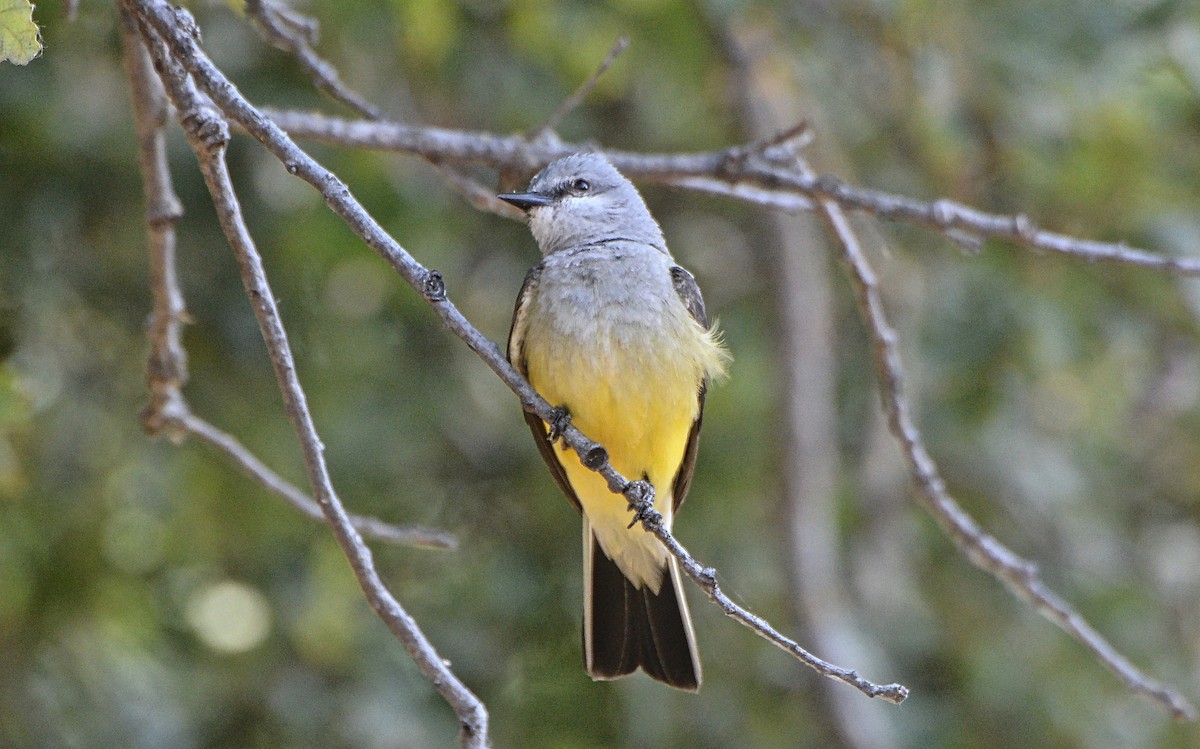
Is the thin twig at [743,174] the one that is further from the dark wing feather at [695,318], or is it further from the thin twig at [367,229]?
the thin twig at [367,229]

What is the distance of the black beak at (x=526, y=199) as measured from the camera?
13.8ft

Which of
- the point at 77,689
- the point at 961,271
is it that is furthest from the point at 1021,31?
the point at 77,689

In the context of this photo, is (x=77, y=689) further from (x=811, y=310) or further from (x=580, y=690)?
(x=811, y=310)

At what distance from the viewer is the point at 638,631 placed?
4012 mm

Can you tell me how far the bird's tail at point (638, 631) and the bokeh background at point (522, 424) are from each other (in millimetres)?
1775

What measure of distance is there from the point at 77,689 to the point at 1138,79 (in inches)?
198

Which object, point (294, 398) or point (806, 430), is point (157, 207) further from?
point (806, 430)

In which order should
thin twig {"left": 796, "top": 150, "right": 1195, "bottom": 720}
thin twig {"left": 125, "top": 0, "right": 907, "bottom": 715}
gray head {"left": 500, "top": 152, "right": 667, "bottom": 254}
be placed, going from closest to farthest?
thin twig {"left": 125, "top": 0, "right": 907, "bottom": 715}
thin twig {"left": 796, "top": 150, "right": 1195, "bottom": 720}
gray head {"left": 500, "top": 152, "right": 667, "bottom": 254}

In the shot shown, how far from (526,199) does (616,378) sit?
2.60ft

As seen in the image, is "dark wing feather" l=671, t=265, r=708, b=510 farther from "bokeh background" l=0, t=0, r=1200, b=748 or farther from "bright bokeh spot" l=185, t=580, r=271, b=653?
"bright bokeh spot" l=185, t=580, r=271, b=653

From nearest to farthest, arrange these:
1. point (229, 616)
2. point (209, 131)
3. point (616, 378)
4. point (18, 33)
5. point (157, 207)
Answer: point (18, 33) < point (209, 131) < point (157, 207) < point (616, 378) < point (229, 616)

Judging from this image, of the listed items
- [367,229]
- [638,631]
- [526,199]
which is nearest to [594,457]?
[367,229]

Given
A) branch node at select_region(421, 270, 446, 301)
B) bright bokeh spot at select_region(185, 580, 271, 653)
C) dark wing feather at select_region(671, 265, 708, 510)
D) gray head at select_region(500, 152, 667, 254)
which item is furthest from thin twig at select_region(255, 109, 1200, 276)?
bright bokeh spot at select_region(185, 580, 271, 653)

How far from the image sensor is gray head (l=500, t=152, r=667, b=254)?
4.42 metres
